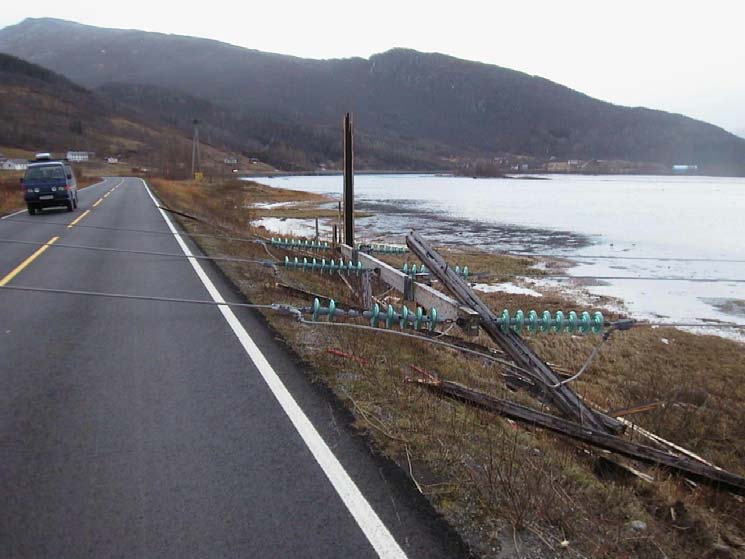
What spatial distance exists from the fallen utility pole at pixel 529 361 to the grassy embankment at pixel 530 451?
0.49 metres

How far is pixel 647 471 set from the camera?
5316mm

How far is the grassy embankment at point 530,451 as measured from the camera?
3.45 metres

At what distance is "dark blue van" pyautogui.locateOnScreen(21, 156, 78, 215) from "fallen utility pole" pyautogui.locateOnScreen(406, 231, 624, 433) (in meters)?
21.6

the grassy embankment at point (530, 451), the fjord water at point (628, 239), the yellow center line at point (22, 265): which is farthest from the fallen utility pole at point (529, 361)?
the fjord water at point (628, 239)

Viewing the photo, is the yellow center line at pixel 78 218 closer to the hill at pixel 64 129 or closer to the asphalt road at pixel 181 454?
the asphalt road at pixel 181 454

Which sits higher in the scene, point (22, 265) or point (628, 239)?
point (22, 265)

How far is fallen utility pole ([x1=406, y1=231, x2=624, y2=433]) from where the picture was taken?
20.0ft

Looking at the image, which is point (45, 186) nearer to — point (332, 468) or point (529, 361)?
point (529, 361)

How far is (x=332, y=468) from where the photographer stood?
3.98 metres

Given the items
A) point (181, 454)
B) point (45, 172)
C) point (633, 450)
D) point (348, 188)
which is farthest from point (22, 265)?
point (45, 172)

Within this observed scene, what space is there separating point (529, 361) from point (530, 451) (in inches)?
76.0

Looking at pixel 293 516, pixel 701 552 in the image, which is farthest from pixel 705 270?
pixel 293 516

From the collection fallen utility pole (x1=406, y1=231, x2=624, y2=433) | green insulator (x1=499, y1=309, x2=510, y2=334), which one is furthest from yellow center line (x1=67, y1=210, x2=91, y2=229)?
green insulator (x1=499, y1=309, x2=510, y2=334)

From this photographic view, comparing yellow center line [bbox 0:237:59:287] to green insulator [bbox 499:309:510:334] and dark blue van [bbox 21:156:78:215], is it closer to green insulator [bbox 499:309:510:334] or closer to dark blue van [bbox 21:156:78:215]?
green insulator [bbox 499:309:510:334]
